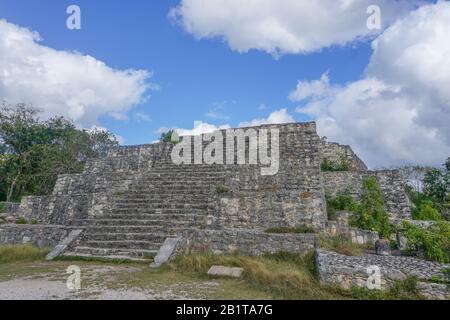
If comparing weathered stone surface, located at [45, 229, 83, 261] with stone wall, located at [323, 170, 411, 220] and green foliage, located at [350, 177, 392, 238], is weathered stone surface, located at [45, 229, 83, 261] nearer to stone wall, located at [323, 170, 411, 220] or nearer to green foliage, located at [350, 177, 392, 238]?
green foliage, located at [350, 177, 392, 238]

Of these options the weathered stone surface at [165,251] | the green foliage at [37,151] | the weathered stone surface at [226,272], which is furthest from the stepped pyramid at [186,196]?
the green foliage at [37,151]

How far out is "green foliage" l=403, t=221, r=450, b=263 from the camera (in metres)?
6.02

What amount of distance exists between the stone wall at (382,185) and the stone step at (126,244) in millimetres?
6331

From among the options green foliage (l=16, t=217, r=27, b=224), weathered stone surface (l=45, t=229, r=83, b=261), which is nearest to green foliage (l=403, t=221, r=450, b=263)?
weathered stone surface (l=45, t=229, r=83, b=261)

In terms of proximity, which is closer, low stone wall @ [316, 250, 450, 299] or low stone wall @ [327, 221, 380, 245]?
low stone wall @ [316, 250, 450, 299]

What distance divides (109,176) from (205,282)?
728 cm

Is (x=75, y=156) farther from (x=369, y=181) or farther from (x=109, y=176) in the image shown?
(x=369, y=181)

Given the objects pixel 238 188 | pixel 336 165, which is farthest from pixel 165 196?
pixel 336 165

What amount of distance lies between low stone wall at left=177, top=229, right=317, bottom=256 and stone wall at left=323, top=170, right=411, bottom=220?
477 centimetres

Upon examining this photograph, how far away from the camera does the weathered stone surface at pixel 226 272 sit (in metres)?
5.67

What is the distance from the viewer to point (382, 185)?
10.7 meters

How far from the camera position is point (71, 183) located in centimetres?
1260
